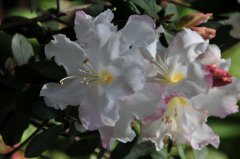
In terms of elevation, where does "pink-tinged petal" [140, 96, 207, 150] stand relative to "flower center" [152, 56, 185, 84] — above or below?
below

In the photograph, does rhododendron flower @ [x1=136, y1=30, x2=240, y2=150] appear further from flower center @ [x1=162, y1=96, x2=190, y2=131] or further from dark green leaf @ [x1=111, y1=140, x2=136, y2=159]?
dark green leaf @ [x1=111, y1=140, x2=136, y2=159]

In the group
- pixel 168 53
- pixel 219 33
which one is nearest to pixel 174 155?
pixel 219 33

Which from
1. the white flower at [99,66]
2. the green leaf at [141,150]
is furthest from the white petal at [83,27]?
the green leaf at [141,150]

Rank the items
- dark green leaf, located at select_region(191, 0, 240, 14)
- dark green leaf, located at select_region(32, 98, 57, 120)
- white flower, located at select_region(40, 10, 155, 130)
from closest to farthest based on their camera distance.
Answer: white flower, located at select_region(40, 10, 155, 130)
dark green leaf, located at select_region(32, 98, 57, 120)
dark green leaf, located at select_region(191, 0, 240, 14)

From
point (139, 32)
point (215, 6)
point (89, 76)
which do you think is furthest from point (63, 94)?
point (215, 6)

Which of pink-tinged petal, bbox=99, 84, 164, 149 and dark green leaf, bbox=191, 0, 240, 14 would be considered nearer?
pink-tinged petal, bbox=99, 84, 164, 149

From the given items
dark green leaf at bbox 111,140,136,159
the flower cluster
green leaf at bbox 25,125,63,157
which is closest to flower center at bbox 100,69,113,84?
the flower cluster

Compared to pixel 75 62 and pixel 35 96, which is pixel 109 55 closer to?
pixel 75 62

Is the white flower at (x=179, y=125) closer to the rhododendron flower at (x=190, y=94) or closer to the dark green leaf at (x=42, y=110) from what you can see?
the rhododendron flower at (x=190, y=94)
